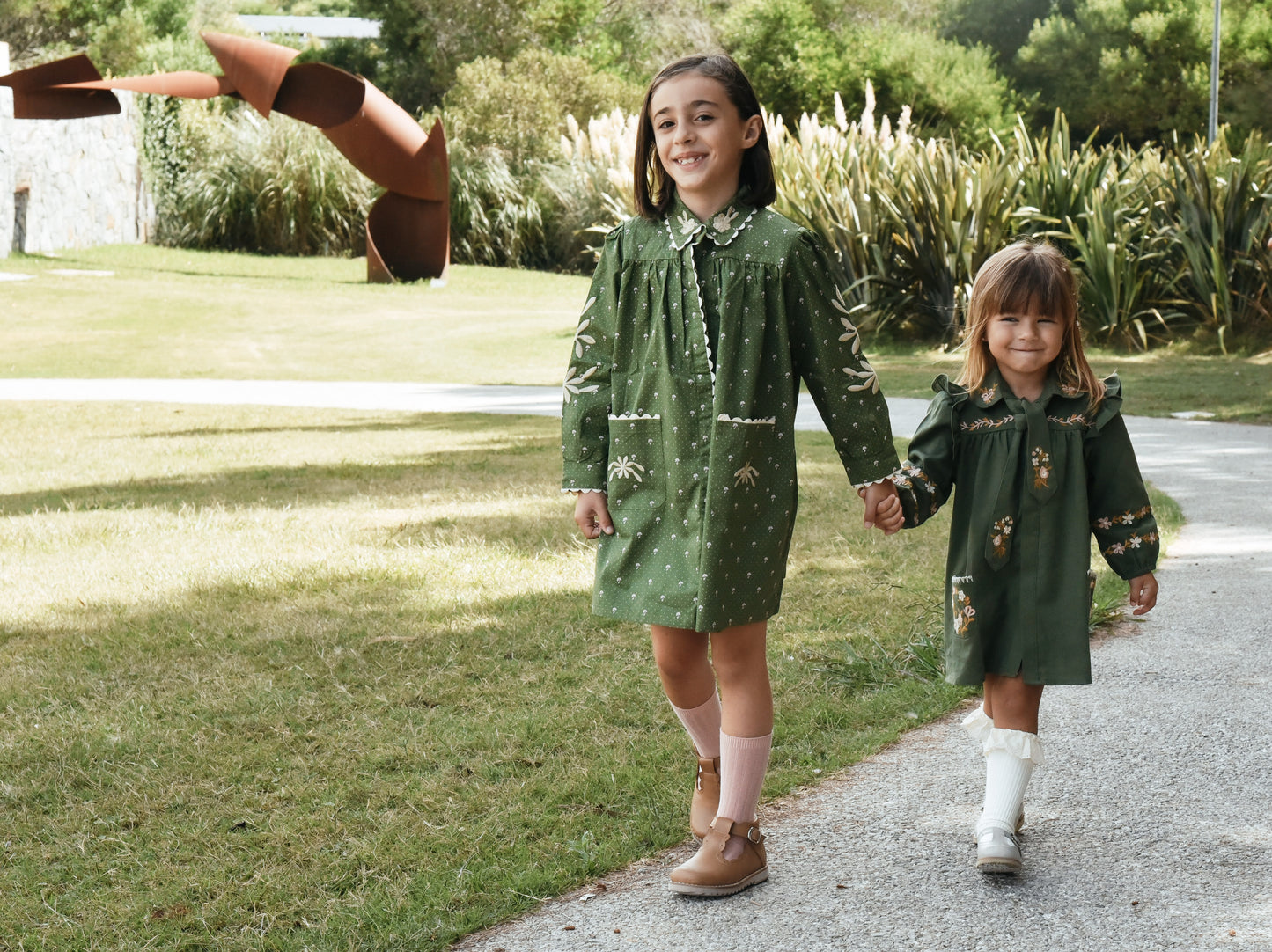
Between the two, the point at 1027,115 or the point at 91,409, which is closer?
the point at 91,409

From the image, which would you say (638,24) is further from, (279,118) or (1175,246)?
(1175,246)

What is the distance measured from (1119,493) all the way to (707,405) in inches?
32.5

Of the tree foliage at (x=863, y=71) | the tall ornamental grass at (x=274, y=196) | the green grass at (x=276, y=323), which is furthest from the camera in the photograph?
the tree foliage at (x=863, y=71)

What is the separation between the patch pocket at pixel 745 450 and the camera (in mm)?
2461

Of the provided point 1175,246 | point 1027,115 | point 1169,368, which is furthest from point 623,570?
point 1027,115

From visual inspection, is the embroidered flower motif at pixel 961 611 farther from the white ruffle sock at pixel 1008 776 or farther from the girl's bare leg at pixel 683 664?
the girl's bare leg at pixel 683 664

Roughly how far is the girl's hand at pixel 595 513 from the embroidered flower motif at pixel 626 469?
0.20 ft

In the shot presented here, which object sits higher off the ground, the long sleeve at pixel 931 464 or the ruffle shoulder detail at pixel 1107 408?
the ruffle shoulder detail at pixel 1107 408

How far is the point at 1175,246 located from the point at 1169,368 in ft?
6.00

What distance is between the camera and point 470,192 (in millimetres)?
22938

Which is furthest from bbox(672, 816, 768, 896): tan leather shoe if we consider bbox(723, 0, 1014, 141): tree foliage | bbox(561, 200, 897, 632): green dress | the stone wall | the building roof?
the building roof

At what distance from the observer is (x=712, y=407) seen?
97.8 inches

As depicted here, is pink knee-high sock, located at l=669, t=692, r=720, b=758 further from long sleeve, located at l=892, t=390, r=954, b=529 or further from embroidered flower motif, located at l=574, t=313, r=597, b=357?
embroidered flower motif, located at l=574, t=313, r=597, b=357

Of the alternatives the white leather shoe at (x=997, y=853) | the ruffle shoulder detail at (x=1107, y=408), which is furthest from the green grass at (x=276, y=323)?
the white leather shoe at (x=997, y=853)
